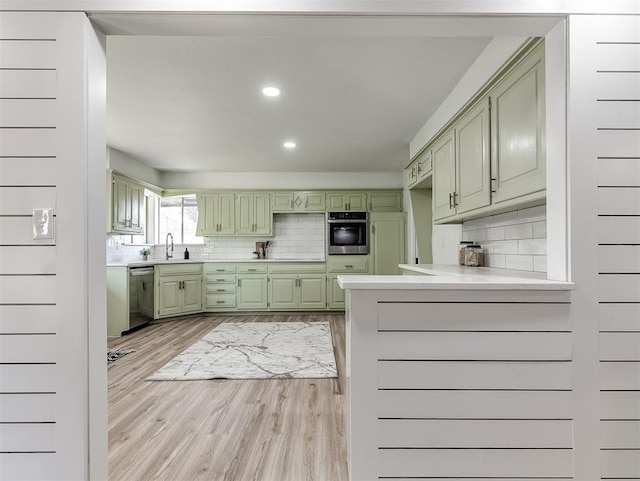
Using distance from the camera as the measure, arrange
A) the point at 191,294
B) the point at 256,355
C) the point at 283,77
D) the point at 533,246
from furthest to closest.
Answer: the point at 191,294 < the point at 256,355 < the point at 283,77 < the point at 533,246

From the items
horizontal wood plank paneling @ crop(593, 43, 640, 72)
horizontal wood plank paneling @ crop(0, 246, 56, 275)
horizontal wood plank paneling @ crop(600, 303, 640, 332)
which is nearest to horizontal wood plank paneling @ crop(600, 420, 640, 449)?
horizontal wood plank paneling @ crop(600, 303, 640, 332)

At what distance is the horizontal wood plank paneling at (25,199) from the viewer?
122 centimetres

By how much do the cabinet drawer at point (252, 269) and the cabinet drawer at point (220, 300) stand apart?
1.45ft

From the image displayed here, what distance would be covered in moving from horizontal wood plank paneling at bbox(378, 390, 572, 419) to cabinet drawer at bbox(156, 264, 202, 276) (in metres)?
4.49

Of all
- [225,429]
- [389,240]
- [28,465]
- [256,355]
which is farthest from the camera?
[389,240]

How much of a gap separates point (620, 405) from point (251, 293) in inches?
189

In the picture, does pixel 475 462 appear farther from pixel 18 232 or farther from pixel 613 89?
pixel 18 232

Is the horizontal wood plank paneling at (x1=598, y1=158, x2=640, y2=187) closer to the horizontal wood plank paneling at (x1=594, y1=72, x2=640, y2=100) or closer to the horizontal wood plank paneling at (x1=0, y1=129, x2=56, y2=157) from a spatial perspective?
the horizontal wood plank paneling at (x1=594, y1=72, x2=640, y2=100)

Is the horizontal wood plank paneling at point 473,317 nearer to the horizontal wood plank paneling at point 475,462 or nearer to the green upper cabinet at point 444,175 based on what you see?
the horizontal wood plank paneling at point 475,462

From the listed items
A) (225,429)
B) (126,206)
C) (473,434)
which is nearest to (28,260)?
(225,429)

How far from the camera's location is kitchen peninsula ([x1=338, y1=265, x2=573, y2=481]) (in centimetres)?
126

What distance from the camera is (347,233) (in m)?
5.56

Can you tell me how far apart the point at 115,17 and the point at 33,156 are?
0.61 m

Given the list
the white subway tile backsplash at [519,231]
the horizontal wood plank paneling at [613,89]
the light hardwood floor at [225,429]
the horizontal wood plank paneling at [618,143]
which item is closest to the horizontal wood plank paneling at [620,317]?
the horizontal wood plank paneling at [618,143]
